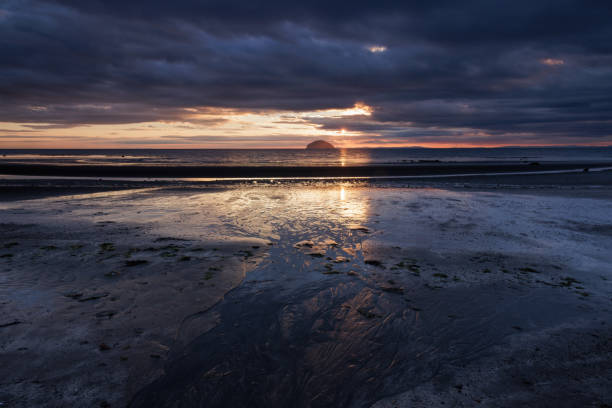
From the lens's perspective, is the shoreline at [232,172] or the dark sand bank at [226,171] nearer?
the shoreline at [232,172]

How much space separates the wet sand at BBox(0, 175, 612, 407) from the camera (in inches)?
145

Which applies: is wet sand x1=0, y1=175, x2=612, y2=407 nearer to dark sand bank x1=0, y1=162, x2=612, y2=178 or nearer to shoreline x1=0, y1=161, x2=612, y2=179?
shoreline x1=0, y1=161, x2=612, y2=179

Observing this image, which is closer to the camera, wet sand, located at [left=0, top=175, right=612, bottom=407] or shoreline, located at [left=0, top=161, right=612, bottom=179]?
wet sand, located at [left=0, top=175, right=612, bottom=407]

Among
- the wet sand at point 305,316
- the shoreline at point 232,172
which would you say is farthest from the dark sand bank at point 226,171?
the wet sand at point 305,316

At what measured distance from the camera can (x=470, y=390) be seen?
3.64 meters

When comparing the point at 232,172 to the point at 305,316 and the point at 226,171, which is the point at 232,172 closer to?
the point at 226,171

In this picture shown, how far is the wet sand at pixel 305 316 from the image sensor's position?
145 inches

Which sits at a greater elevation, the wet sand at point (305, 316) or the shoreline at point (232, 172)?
the shoreline at point (232, 172)

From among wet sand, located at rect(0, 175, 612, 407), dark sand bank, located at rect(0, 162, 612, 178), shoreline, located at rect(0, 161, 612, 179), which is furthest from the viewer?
dark sand bank, located at rect(0, 162, 612, 178)

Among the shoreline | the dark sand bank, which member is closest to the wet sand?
the shoreline

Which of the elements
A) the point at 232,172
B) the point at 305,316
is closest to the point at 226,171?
the point at 232,172

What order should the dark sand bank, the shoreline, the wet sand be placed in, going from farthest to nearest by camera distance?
the dark sand bank, the shoreline, the wet sand

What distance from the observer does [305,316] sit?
533cm

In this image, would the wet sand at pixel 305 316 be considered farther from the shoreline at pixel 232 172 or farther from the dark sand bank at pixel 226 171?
the dark sand bank at pixel 226 171
